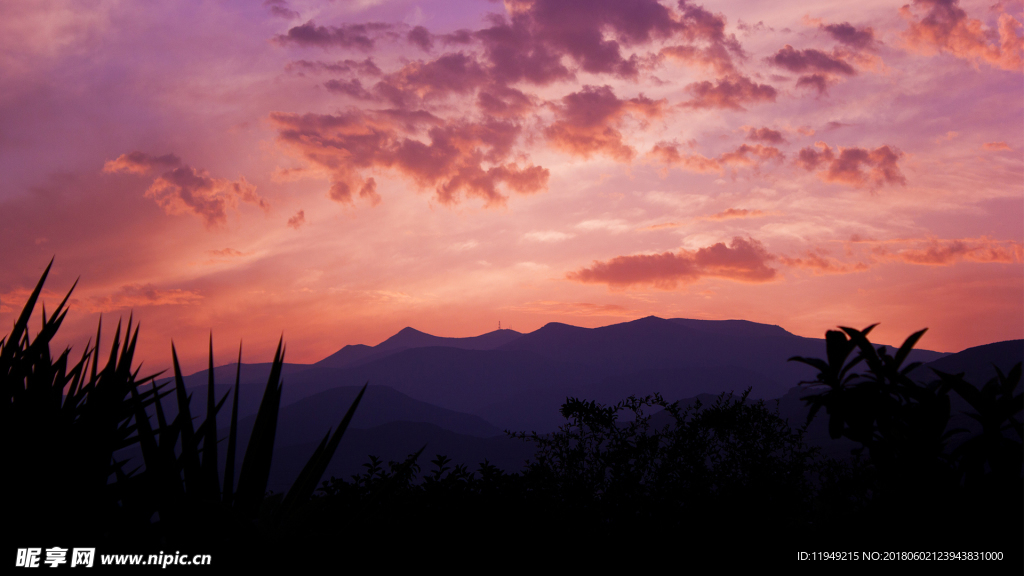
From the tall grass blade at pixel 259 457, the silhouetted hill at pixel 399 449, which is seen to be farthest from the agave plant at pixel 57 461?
the silhouetted hill at pixel 399 449

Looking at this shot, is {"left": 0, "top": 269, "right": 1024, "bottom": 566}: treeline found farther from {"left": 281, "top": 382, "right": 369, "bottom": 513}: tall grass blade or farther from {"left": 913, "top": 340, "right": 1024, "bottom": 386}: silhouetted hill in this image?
{"left": 913, "top": 340, "right": 1024, "bottom": 386}: silhouetted hill

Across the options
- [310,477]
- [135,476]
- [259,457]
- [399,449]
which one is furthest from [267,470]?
[399,449]

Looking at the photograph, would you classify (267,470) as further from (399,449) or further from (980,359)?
(399,449)

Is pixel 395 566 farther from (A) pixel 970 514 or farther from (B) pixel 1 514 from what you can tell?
(A) pixel 970 514

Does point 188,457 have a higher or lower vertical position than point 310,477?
higher

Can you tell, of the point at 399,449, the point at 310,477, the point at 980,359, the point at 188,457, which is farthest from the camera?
the point at 399,449

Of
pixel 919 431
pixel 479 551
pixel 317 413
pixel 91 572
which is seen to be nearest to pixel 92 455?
pixel 91 572

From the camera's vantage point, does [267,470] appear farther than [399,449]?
No

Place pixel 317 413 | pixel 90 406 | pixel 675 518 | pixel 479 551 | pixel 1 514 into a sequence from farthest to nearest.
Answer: pixel 317 413
pixel 675 518
pixel 479 551
pixel 90 406
pixel 1 514

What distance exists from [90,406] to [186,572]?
5.00 feet

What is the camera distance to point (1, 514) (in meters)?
2.90

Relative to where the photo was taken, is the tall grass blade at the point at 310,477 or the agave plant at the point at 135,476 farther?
the tall grass blade at the point at 310,477

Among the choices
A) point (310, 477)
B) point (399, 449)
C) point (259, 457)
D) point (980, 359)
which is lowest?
point (399, 449)

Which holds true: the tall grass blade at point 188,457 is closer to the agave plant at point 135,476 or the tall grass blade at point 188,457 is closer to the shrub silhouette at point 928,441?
the agave plant at point 135,476
